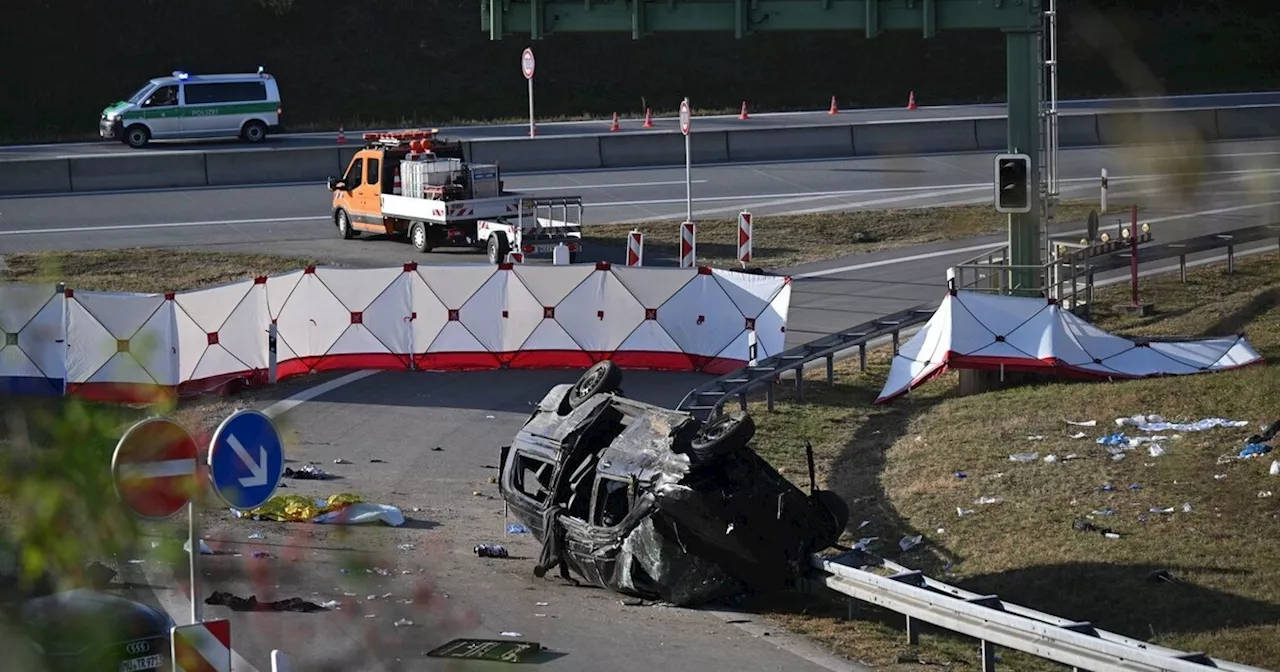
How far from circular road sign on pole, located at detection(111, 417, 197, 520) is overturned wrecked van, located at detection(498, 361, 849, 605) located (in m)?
4.37

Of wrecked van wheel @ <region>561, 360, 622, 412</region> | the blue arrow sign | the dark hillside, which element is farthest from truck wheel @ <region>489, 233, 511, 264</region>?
the dark hillside

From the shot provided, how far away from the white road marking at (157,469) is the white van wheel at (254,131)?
42442 millimetres

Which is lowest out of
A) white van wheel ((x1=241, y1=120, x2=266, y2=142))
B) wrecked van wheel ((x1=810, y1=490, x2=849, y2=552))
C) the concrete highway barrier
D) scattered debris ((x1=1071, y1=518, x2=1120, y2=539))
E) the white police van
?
scattered debris ((x1=1071, y1=518, x2=1120, y2=539))

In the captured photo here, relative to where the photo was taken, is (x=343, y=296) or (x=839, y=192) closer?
(x=343, y=296)

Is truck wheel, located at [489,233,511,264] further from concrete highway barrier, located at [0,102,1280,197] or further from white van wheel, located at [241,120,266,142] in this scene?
white van wheel, located at [241,120,266,142]

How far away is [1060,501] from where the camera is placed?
13781mm

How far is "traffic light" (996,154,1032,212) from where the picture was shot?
20.2 meters

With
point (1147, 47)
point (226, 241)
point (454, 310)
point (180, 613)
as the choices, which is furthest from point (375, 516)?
point (226, 241)

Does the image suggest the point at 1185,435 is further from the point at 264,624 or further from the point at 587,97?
the point at 587,97

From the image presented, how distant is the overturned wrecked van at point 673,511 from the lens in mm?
11352

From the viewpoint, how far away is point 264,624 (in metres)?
11.1

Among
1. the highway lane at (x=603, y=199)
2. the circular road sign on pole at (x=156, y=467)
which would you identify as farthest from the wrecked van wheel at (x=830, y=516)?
the highway lane at (x=603, y=199)

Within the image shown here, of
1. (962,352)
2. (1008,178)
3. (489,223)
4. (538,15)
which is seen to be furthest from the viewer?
(489,223)

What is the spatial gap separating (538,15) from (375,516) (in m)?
10.9
